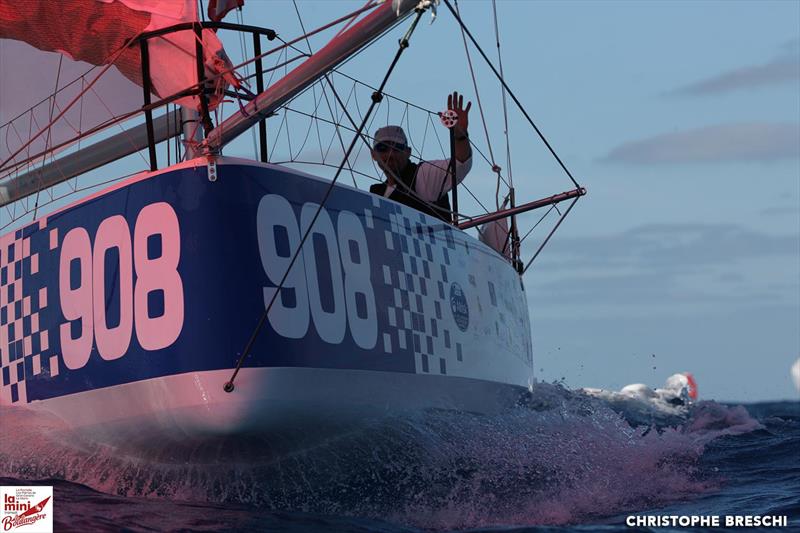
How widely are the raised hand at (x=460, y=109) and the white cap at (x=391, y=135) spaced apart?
0.41 meters

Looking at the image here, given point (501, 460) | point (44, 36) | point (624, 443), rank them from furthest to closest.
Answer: point (44, 36) → point (624, 443) → point (501, 460)

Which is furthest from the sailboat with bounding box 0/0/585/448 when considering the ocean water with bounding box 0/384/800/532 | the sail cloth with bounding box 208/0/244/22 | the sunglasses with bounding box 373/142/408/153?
the sunglasses with bounding box 373/142/408/153

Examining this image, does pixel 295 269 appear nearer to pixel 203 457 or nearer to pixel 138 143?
pixel 203 457

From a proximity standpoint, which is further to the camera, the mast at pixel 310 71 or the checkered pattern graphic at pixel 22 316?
the checkered pattern graphic at pixel 22 316

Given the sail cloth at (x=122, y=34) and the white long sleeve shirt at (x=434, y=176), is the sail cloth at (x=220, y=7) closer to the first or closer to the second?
the sail cloth at (x=122, y=34)

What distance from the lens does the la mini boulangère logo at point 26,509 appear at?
15.5ft

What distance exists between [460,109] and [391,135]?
52cm

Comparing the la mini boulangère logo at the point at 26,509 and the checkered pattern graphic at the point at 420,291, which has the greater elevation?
the checkered pattern graphic at the point at 420,291

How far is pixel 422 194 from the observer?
7.90 metres

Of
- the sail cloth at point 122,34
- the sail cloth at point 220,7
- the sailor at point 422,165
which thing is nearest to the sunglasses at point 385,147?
the sailor at point 422,165

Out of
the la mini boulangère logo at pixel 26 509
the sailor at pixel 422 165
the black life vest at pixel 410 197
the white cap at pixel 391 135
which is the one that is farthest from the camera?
the white cap at pixel 391 135

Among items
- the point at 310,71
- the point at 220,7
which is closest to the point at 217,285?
the point at 310,71

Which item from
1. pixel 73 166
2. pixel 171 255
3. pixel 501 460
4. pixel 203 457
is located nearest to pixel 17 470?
pixel 203 457

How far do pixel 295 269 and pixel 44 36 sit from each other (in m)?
3.46
